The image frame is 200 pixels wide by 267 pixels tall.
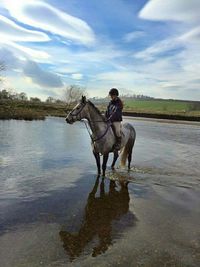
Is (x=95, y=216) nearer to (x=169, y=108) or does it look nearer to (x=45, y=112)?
(x=45, y=112)

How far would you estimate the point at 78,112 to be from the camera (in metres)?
10.5

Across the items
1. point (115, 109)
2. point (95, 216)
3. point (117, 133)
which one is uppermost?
point (115, 109)

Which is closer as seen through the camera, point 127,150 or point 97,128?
point 97,128

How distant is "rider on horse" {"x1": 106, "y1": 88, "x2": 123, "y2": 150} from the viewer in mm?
11250

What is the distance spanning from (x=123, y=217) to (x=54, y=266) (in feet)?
9.17

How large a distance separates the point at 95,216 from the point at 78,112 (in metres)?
4.26

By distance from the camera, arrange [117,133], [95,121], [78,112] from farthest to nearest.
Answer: [117,133]
[95,121]
[78,112]

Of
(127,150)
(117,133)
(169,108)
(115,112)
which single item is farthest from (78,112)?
(169,108)

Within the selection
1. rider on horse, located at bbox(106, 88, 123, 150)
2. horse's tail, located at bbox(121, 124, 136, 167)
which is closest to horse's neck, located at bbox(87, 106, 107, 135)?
rider on horse, located at bbox(106, 88, 123, 150)

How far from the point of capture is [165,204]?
8.50 metres

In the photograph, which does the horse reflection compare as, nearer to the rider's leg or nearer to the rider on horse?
the rider's leg

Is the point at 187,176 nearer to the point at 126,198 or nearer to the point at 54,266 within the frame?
the point at 126,198

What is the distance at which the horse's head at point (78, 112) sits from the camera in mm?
10336

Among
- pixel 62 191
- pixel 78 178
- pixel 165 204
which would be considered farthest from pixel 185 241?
pixel 78 178
